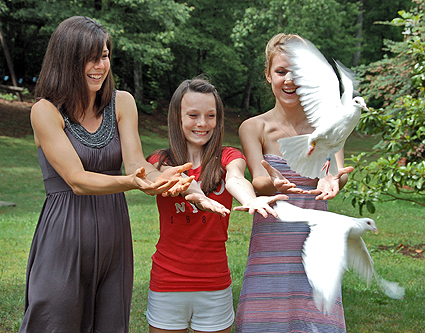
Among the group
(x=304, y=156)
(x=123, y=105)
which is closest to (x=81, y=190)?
(x=123, y=105)

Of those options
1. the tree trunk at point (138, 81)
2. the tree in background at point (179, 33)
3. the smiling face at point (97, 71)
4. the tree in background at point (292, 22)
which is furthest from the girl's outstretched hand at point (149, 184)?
the tree trunk at point (138, 81)

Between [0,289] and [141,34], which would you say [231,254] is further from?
[141,34]

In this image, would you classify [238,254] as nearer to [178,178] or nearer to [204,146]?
[204,146]

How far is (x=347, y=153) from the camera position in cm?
1622

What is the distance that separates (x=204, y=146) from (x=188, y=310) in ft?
2.75

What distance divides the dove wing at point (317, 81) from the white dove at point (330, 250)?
1.61 feet

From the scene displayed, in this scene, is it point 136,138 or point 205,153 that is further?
point 205,153

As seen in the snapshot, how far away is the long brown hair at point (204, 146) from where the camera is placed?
225cm

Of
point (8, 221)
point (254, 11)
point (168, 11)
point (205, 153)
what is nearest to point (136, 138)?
point (205, 153)

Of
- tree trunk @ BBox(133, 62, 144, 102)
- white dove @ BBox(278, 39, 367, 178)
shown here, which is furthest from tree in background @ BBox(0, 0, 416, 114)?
white dove @ BBox(278, 39, 367, 178)

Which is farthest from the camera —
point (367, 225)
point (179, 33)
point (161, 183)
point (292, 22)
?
point (179, 33)

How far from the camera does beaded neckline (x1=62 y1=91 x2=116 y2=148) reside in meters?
1.99

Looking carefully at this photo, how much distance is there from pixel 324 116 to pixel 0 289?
155 inches

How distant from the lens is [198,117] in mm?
2264
